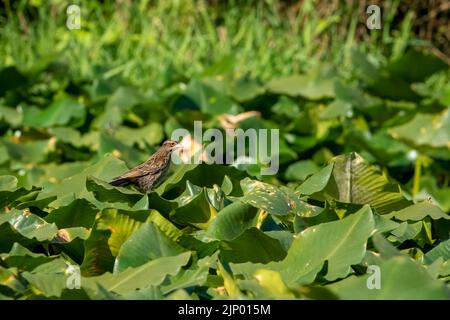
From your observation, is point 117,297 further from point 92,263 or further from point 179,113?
point 179,113

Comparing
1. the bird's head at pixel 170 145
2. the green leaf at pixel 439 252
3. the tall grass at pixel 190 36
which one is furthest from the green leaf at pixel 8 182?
the tall grass at pixel 190 36

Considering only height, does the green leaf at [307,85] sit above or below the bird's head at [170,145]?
below

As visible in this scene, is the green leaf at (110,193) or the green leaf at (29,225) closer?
the green leaf at (29,225)

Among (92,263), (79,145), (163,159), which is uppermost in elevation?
(92,263)

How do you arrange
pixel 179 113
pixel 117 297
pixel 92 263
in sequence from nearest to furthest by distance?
pixel 117 297
pixel 92 263
pixel 179 113

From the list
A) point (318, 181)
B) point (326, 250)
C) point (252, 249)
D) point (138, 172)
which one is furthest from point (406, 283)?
point (138, 172)

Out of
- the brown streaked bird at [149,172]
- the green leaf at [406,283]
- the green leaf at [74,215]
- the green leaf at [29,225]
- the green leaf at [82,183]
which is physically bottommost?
the brown streaked bird at [149,172]

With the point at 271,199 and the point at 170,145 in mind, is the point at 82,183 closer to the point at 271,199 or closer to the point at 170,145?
the point at 271,199

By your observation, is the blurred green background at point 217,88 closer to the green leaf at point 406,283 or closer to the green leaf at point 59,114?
the green leaf at point 59,114

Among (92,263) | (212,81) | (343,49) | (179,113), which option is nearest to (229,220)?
(92,263)
